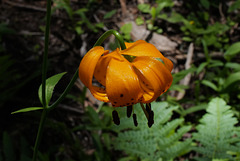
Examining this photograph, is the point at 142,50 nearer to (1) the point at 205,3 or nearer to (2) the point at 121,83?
(2) the point at 121,83

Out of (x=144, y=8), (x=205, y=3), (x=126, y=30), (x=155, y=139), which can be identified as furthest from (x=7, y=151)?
(x=205, y=3)

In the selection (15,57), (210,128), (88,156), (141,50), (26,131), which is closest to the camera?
(141,50)

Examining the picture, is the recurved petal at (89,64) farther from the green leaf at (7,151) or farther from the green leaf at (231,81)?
the green leaf at (231,81)

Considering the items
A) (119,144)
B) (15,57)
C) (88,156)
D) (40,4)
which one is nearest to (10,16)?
(40,4)

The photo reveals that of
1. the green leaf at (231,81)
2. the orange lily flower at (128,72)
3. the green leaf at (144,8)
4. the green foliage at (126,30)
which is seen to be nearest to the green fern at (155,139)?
the orange lily flower at (128,72)

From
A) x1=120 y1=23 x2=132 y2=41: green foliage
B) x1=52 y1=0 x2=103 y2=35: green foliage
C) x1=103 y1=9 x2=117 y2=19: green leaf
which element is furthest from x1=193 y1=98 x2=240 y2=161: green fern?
x1=103 y1=9 x2=117 y2=19: green leaf

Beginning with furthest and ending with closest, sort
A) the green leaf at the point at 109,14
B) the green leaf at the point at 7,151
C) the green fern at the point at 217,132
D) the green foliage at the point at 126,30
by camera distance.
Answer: the green leaf at the point at 109,14 < the green foliage at the point at 126,30 < the green leaf at the point at 7,151 < the green fern at the point at 217,132

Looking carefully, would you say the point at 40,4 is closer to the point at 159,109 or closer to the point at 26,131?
the point at 26,131

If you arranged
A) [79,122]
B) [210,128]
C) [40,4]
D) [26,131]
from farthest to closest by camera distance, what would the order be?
[40,4]
[79,122]
[26,131]
[210,128]

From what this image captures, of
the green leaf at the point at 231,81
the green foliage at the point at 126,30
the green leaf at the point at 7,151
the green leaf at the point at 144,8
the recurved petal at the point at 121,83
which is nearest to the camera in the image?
the recurved petal at the point at 121,83
